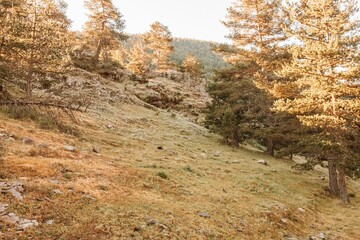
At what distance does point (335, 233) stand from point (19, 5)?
22.4 metres

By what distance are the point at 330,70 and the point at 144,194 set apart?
42.3 ft

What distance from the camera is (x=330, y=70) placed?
16.3 meters

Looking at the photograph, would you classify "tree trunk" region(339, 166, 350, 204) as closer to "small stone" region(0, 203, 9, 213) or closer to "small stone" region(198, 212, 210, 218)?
"small stone" region(198, 212, 210, 218)

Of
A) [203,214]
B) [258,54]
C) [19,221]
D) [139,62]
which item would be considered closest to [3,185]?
[19,221]

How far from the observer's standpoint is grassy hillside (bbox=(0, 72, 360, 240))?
7.11 meters

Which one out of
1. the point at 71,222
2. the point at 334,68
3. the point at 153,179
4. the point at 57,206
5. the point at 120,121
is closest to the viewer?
the point at 71,222

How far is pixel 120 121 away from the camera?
24906mm

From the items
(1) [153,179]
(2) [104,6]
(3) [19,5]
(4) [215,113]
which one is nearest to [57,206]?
(1) [153,179]

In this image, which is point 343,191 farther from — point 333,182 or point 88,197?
point 88,197

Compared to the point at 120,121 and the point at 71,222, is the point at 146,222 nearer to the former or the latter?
the point at 71,222

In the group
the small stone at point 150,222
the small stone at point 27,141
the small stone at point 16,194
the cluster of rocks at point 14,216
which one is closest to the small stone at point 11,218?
the cluster of rocks at point 14,216

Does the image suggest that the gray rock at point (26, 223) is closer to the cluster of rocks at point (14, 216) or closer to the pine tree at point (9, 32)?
the cluster of rocks at point (14, 216)

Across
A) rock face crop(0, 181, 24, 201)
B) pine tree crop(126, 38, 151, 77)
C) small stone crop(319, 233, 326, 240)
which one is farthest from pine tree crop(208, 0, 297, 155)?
pine tree crop(126, 38, 151, 77)

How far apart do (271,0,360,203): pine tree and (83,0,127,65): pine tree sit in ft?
93.9
